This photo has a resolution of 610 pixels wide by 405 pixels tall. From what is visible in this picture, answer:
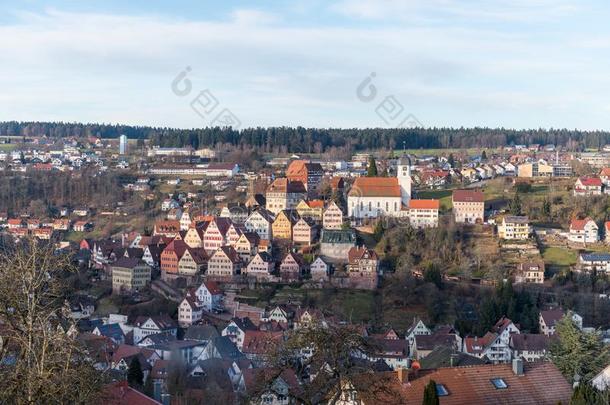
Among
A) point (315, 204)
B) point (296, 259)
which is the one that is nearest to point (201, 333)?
point (296, 259)

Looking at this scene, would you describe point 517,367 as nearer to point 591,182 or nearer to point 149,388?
point 149,388

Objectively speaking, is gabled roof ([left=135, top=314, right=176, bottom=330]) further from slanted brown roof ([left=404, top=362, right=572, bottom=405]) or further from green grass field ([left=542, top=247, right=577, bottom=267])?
slanted brown roof ([left=404, top=362, right=572, bottom=405])

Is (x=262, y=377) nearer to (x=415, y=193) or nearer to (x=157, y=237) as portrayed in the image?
(x=157, y=237)

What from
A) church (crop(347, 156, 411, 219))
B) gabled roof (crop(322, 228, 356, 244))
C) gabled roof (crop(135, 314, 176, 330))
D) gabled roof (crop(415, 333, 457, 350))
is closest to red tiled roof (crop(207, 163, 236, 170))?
church (crop(347, 156, 411, 219))

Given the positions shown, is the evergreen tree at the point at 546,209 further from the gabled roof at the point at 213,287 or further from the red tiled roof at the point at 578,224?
the gabled roof at the point at 213,287

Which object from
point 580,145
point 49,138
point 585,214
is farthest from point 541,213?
point 49,138

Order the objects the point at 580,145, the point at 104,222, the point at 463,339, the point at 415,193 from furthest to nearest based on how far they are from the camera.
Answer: the point at 580,145 < the point at 104,222 < the point at 415,193 < the point at 463,339
